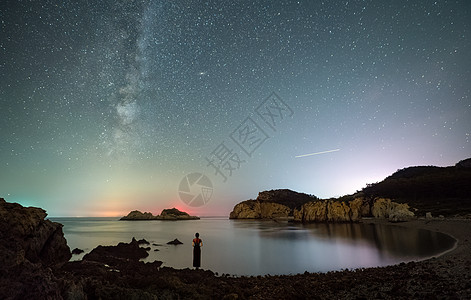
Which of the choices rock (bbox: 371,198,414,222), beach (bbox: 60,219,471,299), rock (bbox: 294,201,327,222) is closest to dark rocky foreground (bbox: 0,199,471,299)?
beach (bbox: 60,219,471,299)

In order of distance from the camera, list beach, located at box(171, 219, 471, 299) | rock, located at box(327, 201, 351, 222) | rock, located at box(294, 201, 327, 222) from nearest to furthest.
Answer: beach, located at box(171, 219, 471, 299) < rock, located at box(327, 201, 351, 222) < rock, located at box(294, 201, 327, 222)

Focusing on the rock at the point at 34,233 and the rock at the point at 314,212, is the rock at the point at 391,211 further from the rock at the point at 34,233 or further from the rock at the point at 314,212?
the rock at the point at 34,233

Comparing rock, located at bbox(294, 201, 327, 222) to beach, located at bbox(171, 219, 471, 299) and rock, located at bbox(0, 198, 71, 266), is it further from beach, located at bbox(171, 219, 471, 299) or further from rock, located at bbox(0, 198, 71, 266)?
rock, located at bbox(0, 198, 71, 266)

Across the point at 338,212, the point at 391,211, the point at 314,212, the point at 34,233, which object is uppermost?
the point at 34,233

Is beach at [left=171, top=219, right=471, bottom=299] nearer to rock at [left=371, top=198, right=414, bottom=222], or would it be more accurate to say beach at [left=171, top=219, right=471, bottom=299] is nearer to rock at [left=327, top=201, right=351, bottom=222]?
rock at [left=371, top=198, right=414, bottom=222]

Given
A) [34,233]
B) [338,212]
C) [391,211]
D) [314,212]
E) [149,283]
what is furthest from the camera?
[314,212]

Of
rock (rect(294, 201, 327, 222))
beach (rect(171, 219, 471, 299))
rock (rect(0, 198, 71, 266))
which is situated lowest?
rock (rect(294, 201, 327, 222))

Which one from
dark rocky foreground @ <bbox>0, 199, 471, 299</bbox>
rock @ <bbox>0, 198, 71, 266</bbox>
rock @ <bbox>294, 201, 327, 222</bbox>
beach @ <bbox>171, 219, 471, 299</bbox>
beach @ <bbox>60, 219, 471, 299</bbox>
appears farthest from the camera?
rock @ <bbox>294, 201, 327, 222</bbox>

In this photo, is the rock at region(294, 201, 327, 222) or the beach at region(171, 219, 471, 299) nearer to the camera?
the beach at region(171, 219, 471, 299)

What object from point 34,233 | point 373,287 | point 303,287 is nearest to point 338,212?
point 373,287

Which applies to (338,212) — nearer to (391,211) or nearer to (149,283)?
(391,211)

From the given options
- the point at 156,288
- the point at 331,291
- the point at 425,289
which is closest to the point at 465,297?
the point at 425,289

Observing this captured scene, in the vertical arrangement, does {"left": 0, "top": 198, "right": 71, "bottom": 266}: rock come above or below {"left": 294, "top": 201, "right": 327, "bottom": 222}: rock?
above

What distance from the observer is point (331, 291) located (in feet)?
40.7
